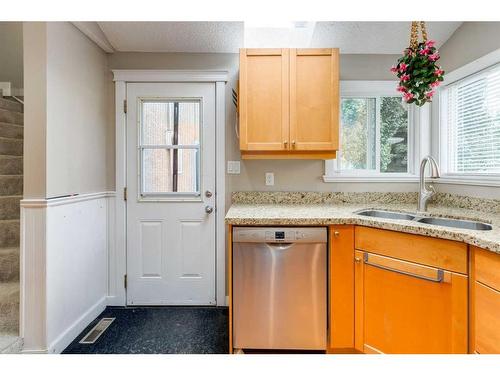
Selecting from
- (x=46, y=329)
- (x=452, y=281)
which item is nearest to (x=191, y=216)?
(x=46, y=329)

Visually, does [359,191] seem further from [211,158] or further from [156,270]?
[156,270]

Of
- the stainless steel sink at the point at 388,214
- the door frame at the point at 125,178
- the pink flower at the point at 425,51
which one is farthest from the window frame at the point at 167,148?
the pink flower at the point at 425,51

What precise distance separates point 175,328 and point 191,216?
892mm

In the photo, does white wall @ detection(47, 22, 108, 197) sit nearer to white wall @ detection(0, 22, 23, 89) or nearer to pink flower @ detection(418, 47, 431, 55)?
white wall @ detection(0, 22, 23, 89)

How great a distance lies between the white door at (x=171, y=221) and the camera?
2.39 meters

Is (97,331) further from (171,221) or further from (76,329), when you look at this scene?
(171,221)

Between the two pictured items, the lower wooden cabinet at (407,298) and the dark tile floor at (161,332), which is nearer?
the lower wooden cabinet at (407,298)

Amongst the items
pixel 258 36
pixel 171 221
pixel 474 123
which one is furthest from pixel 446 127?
pixel 171 221

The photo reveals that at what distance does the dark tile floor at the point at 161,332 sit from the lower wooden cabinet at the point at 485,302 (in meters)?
1.40

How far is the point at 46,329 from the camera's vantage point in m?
1.66

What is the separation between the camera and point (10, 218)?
2113mm

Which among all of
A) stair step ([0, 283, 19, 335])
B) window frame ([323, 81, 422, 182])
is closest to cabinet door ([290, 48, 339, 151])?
window frame ([323, 81, 422, 182])

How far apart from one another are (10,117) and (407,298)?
3448mm

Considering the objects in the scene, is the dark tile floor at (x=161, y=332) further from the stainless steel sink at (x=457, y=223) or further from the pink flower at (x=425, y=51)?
the pink flower at (x=425, y=51)
